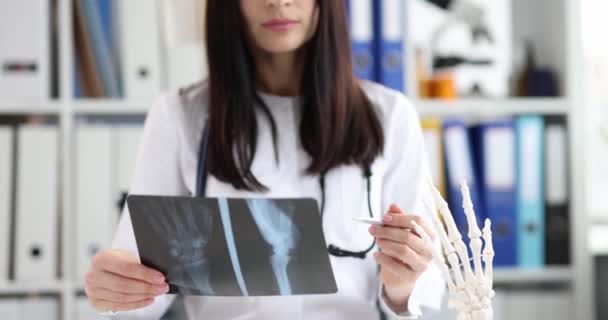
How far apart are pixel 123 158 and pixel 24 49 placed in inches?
15.2

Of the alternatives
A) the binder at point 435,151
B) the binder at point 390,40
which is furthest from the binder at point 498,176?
the binder at point 390,40

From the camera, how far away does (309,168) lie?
1289 millimetres

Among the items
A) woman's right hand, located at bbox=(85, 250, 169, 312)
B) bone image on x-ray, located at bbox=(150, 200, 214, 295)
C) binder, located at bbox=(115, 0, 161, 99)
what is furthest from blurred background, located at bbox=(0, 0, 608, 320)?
bone image on x-ray, located at bbox=(150, 200, 214, 295)

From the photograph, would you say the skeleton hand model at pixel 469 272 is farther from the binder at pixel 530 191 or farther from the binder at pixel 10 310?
the binder at pixel 10 310

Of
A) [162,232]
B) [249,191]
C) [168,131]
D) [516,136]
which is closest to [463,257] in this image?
[162,232]

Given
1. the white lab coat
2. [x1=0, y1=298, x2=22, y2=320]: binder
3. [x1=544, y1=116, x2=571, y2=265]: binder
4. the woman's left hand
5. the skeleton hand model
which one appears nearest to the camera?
the skeleton hand model

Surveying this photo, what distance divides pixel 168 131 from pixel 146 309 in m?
0.31

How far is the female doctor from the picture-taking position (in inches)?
48.3

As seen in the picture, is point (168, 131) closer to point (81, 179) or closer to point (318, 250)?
point (318, 250)

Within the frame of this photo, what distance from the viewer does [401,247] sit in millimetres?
1007

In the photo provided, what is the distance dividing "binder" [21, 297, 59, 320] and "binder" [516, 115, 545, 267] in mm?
1280

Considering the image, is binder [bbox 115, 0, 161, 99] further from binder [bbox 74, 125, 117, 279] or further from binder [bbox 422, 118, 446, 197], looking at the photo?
binder [bbox 422, 118, 446, 197]

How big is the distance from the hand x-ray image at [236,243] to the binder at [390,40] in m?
1.18

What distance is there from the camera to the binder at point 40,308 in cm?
206
